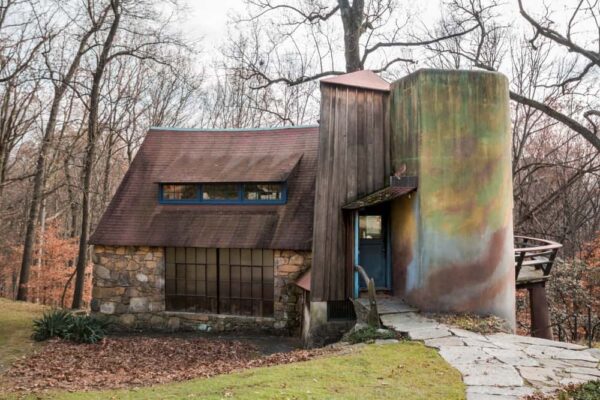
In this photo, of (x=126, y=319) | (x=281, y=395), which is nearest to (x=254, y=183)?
(x=126, y=319)

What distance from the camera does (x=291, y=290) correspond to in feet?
41.2

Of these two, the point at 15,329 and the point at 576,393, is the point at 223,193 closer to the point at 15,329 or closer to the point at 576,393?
the point at 15,329

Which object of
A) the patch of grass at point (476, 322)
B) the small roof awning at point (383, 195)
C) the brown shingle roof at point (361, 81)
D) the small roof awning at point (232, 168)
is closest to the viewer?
the patch of grass at point (476, 322)

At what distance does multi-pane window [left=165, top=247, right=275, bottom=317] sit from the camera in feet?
42.4

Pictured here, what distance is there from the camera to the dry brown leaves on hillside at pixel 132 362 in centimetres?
810

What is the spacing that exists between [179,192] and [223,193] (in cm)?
139

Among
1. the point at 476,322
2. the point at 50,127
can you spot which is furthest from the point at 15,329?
the point at 476,322

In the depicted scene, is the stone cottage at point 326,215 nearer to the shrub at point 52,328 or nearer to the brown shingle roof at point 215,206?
the brown shingle roof at point 215,206

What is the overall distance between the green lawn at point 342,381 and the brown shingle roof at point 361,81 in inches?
235

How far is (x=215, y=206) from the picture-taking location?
13.8 meters

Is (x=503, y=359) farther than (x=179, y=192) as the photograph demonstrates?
No

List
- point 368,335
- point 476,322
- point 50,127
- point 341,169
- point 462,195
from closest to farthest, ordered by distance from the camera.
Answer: point 368,335 → point 476,322 → point 462,195 → point 341,169 → point 50,127

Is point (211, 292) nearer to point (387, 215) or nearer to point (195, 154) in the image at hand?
point (195, 154)

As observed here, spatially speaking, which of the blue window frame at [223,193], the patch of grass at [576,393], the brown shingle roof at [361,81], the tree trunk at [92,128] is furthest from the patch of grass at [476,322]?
the tree trunk at [92,128]
